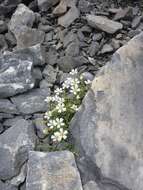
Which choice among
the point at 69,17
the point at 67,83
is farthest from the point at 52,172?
the point at 69,17

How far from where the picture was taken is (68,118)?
4.54 meters

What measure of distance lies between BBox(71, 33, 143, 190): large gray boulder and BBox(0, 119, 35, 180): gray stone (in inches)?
16.4

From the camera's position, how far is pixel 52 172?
13.1ft

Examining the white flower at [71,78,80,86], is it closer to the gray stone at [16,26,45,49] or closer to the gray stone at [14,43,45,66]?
the gray stone at [14,43,45,66]

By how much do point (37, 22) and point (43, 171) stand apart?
2144 mm

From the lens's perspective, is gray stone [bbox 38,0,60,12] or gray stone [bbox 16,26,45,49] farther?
gray stone [bbox 38,0,60,12]

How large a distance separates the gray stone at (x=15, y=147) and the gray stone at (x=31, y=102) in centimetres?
25

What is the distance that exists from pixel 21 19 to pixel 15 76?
903 millimetres

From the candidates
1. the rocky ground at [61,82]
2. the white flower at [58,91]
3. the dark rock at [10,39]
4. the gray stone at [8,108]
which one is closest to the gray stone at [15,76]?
the rocky ground at [61,82]

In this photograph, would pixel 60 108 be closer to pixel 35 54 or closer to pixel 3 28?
pixel 35 54

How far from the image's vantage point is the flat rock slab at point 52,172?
3.89 meters

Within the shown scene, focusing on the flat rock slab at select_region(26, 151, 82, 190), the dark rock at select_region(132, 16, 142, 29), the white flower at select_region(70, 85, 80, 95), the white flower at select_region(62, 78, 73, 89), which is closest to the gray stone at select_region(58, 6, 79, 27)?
the dark rock at select_region(132, 16, 142, 29)

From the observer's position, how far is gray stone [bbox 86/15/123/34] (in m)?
5.14

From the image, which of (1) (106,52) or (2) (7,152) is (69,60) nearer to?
(1) (106,52)
